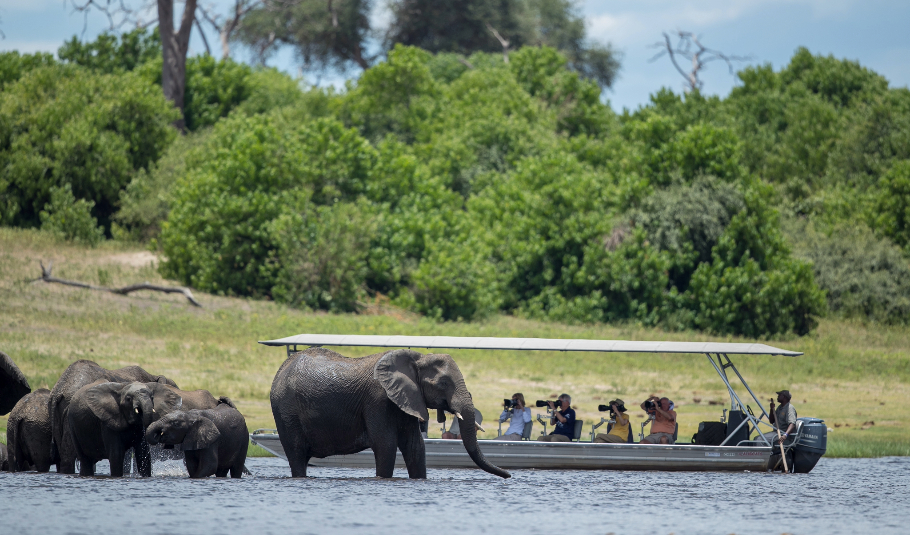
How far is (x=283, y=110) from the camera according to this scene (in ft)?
187

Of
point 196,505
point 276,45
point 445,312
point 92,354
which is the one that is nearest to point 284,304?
point 445,312

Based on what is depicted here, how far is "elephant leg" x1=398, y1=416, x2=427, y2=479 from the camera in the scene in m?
16.6

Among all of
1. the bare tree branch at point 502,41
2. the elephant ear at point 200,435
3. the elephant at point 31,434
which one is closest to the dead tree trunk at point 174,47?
the bare tree branch at point 502,41

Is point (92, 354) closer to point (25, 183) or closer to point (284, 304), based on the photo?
point (284, 304)

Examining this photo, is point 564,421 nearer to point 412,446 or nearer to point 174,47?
point 412,446

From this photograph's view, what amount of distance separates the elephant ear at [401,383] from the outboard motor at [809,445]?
23.9 ft

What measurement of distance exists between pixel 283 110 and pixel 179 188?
14355mm

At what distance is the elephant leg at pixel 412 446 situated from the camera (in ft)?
54.5

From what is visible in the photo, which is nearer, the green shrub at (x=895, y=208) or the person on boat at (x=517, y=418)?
the person on boat at (x=517, y=418)

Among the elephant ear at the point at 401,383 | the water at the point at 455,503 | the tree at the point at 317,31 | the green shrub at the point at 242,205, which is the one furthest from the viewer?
the tree at the point at 317,31

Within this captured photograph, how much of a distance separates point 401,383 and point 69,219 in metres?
34.7

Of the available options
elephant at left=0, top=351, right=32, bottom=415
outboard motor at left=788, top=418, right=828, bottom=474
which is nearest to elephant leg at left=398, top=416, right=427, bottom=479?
elephant at left=0, top=351, right=32, bottom=415

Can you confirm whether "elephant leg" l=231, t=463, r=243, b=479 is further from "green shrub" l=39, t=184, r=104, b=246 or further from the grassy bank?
"green shrub" l=39, t=184, r=104, b=246

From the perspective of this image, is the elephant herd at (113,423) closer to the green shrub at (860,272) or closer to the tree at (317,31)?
the green shrub at (860,272)
